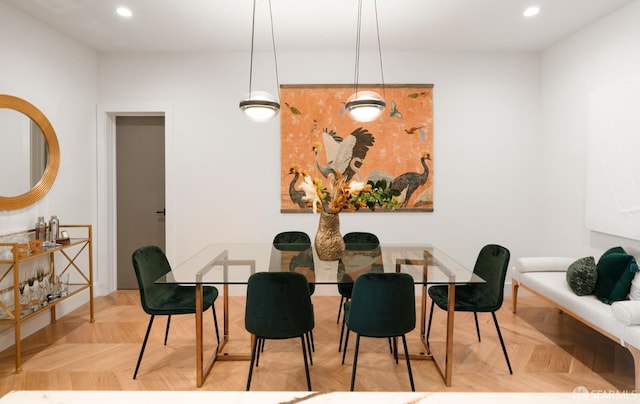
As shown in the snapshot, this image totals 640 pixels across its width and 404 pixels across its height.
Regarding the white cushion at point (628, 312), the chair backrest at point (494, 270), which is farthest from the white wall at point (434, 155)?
the white cushion at point (628, 312)

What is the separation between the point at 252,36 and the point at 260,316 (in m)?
2.97

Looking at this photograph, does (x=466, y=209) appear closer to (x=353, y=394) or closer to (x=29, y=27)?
(x=353, y=394)

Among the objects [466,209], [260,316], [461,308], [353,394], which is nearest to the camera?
[353,394]

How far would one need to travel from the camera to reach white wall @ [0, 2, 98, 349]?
3.31 m

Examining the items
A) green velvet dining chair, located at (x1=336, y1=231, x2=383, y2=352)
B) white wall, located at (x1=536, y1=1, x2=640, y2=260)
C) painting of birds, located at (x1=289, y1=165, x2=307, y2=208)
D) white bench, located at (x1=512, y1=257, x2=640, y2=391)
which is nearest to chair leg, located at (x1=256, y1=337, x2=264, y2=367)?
green velvet dining chair, located at (x1=336, y1=231, x2=383, y2=352)

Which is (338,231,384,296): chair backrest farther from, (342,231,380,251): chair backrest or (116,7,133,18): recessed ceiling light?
(116,7,133,18): recessed ceiling light

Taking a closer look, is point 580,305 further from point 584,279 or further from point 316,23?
point 316,23

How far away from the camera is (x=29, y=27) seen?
11.5 ft

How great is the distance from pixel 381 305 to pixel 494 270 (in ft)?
3.77

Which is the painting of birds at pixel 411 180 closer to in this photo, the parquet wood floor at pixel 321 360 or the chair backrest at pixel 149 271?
the parquet wood floor at pixel 321 360

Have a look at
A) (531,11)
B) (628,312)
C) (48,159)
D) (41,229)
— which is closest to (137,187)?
(48,159)

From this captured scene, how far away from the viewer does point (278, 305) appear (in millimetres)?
2289

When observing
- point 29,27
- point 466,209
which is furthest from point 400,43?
point 29,27

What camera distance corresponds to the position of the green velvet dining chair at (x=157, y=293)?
2.68m
